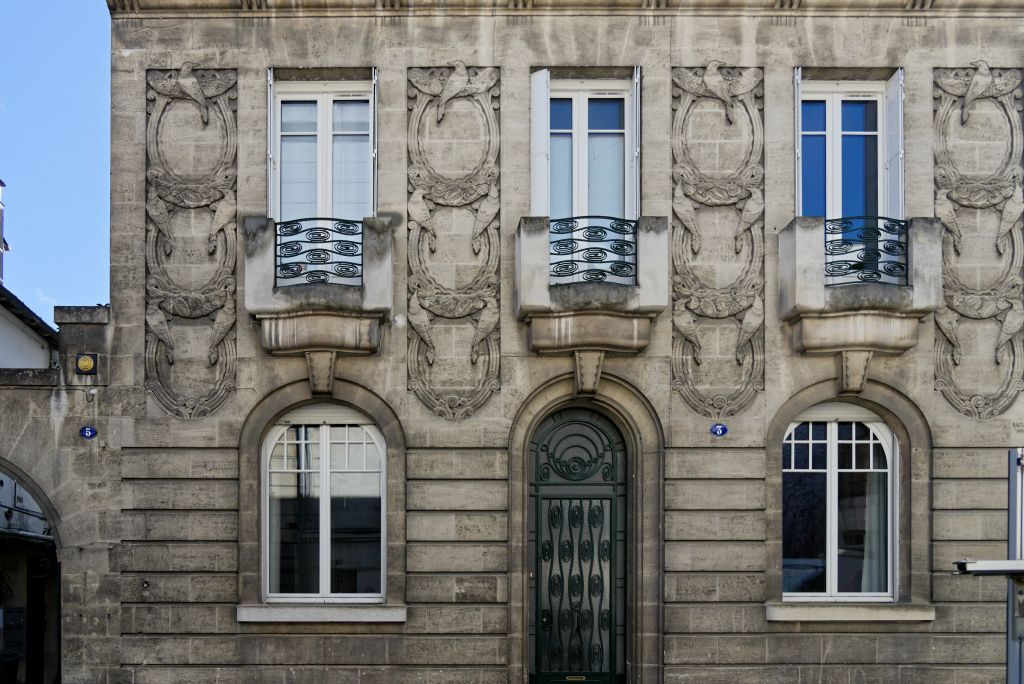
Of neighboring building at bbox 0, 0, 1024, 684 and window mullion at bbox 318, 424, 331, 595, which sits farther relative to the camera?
window mullion at bbox 318, 424, 331, 595

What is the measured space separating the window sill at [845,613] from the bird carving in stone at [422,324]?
4953mm

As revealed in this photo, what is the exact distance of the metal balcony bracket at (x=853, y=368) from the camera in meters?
11.1

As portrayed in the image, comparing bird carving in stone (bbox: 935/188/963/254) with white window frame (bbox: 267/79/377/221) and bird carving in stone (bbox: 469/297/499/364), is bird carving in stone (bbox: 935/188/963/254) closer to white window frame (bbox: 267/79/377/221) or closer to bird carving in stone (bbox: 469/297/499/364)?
bird carving in stone (bbox: 469/297/499/364)

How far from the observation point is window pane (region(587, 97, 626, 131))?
11.9 metres

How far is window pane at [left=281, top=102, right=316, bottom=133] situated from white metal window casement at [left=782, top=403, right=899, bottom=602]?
7070 millimetres

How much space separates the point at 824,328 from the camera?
435 inches

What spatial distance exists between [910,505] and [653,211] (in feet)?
15.3

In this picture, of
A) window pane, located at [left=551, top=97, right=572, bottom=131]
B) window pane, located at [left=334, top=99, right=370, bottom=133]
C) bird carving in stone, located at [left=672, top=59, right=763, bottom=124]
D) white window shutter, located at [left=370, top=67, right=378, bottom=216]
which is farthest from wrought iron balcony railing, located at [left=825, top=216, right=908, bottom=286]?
window pane, located at [left=334, top=99, right=370, bottom=133]

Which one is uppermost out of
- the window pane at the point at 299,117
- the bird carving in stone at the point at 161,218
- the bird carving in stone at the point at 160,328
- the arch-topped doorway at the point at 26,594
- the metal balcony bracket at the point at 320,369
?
the window pane at the point at 299,117

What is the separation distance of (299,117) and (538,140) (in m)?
3.04

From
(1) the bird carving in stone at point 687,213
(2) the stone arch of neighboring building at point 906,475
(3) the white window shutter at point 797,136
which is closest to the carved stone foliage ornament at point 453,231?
(1) the bird carving in stone at point 687,213

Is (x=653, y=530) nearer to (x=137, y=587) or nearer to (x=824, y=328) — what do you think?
(x=824, y=328)

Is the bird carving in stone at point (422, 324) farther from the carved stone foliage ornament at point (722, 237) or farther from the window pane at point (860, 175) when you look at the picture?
the window pane at point (860, 175)

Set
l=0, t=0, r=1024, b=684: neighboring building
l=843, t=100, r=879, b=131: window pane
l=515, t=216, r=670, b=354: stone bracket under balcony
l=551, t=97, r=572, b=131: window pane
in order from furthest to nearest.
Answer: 1. l=843, t=100, r=879, b=131: window pane
2. l=551, t=97, r=572, b=131: window pane
3. l=0, t=0, r=1024, b=684: neighboring building
4. l=515, t=216, r=670, b=354: stone bracket under balcony
